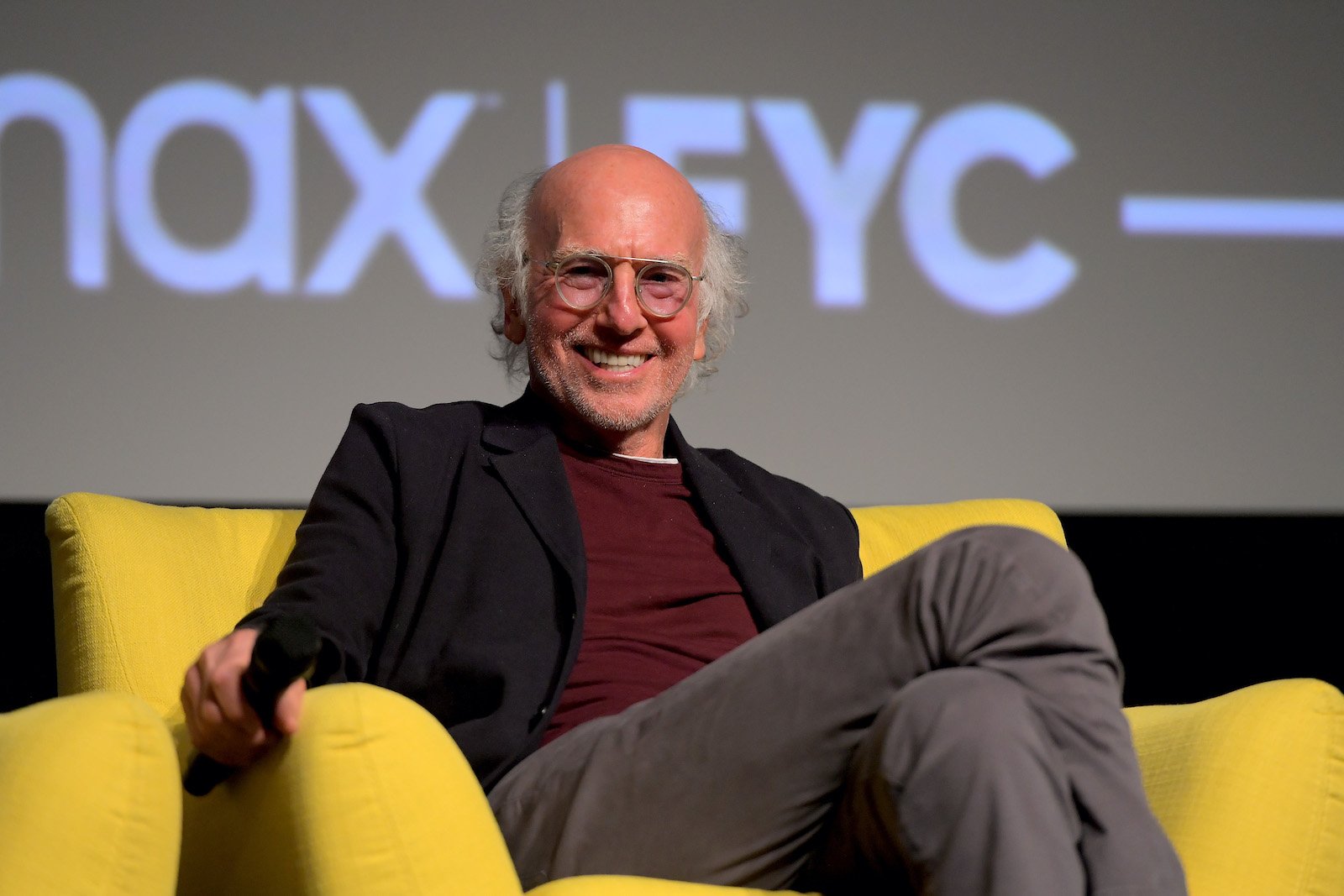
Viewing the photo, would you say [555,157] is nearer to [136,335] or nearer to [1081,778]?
[136,335]

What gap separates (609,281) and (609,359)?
104mm

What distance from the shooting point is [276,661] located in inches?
42.9

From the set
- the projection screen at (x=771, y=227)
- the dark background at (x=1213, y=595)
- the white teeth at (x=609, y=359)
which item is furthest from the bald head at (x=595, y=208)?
the dark background at (x=1213, y=595)

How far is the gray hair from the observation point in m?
2.06

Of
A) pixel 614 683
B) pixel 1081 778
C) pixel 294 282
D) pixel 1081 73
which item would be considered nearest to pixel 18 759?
pixel 614 683

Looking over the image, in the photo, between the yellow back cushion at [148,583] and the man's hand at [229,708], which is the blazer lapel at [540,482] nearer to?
the yellow back cushion at [148,583]

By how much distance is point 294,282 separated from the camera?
297cm

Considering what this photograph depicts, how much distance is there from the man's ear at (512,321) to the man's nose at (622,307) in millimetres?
162

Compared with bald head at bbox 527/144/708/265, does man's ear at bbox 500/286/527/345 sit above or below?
below

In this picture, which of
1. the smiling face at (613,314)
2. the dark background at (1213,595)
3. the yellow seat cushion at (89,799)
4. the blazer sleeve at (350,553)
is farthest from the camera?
the dark background at (1213,595)

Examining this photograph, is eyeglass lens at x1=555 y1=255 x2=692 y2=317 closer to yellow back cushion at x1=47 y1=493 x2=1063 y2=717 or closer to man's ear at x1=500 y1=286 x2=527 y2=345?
man's ear at x1=500 y1=286 x2=527 y2=345

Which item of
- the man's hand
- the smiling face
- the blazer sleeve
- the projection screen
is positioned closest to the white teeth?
the smiling face

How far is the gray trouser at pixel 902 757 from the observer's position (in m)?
1.07

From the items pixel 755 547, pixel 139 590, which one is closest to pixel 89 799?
pixel 139 590
